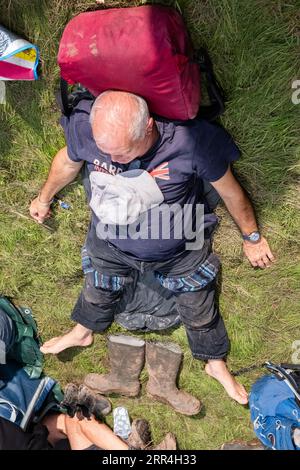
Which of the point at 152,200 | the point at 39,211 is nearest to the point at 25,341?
the point at 39,211

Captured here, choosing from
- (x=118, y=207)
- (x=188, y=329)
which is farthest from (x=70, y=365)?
(x=118, y=207)

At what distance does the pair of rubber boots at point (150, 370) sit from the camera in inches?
162

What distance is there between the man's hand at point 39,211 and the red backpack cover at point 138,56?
1299mm

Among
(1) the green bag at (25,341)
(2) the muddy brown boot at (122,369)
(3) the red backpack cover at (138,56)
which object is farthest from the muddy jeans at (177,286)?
(3) the red backpack cover at (138,56)

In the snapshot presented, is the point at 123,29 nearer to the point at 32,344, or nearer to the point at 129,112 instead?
the point at 129,112

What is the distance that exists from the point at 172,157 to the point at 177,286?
3.58 feet

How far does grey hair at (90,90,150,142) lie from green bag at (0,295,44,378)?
2.23m

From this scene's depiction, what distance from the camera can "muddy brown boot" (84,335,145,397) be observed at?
4152 mm

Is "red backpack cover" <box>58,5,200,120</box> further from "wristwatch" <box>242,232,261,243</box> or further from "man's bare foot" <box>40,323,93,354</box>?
"man's bare foot" <box>40,323,93,354</box>

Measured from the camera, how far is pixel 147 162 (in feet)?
9.66

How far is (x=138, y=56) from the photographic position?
2.45 m

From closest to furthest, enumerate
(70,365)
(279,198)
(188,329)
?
1. (279,198)
2. (188,329)
3. (70,365)

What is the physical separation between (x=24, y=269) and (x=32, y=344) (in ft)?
2.47

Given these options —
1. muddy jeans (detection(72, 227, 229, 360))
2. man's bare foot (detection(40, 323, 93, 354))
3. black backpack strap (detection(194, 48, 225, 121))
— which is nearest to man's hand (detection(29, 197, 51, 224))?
muddy jeans (detection(72, 227, 229, 360))
